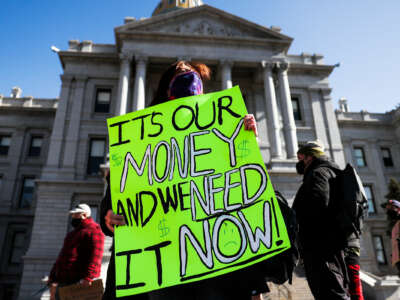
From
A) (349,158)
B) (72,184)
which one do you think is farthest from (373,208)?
(72,184)

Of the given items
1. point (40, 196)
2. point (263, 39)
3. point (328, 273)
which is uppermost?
point (263, 39)

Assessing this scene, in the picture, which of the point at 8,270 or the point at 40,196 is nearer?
the point at 40,196

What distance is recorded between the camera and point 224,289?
6.24ft

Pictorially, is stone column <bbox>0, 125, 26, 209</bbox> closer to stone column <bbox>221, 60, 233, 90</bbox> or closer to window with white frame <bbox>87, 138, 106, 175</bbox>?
window with white frame <bbox>87, 138, 106, 175</bbox>

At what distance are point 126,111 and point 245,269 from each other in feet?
65.9

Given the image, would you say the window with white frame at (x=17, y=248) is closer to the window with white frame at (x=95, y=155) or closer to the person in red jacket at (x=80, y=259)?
the window with white frame at (x=95, y=155)

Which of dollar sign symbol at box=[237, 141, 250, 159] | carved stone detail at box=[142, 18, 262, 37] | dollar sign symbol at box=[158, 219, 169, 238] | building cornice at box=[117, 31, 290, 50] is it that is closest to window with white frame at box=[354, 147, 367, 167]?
building cornice at box=[117, 31, 290, 50]

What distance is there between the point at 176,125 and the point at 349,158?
30.9m

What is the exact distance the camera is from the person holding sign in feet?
6.19

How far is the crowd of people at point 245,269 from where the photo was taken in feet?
6.40

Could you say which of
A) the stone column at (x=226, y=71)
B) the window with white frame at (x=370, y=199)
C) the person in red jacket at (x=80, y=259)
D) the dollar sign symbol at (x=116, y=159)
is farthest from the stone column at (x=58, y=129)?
the window with white frame at (x=370, y=199)

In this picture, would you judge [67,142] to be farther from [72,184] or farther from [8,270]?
[8,270]

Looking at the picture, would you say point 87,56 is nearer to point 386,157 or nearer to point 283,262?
point 283,262

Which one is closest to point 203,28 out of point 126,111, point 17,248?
point 126,111
